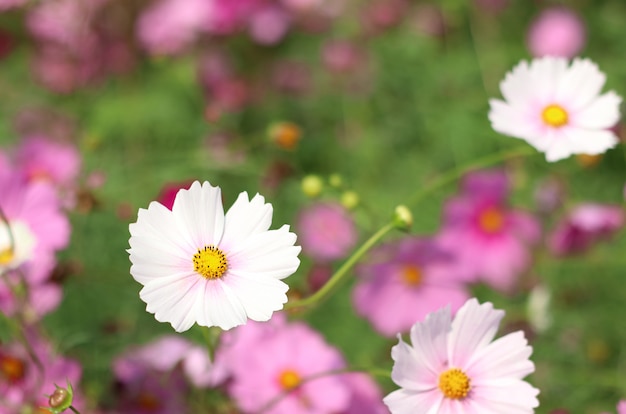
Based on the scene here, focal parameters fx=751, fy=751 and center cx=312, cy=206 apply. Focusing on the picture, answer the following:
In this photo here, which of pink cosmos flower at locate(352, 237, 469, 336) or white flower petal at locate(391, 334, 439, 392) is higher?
pink cosmos flower at locate(352, 237, 469, 336)

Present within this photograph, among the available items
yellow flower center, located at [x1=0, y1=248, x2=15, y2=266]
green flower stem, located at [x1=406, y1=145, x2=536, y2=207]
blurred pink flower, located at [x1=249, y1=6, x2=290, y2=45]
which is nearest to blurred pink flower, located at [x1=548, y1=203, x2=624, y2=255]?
green flower stem, located at [x1=406, y1=145, x2=536, y2=207]

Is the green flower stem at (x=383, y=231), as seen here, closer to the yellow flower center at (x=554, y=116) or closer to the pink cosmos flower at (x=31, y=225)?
the yellow flower center at (x=554, y=116)

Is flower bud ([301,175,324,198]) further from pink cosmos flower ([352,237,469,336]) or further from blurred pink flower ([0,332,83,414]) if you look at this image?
blurred pink flower ([0,332,83,414])

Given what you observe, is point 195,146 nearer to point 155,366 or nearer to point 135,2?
point 135,2

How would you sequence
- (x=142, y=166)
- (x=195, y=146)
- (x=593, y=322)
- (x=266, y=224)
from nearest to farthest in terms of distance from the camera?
(x=266, y=224)
(x=593, y=322)
(x=142, y=166)
(x=195, y=146)

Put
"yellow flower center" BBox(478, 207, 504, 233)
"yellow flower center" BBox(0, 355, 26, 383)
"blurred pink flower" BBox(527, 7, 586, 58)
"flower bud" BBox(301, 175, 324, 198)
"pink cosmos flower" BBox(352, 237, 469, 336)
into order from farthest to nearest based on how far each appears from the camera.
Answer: "blurred pink flower" BBox(527, 7, 586, 58) → "yellow flower center" BBox(478, 207, 504, 233) → "pink cosmos flower" BBox(352, 237, 469, 336) → "flower bud" BBox(301, 175, 324, 198) → "yellow flower center" BBox(0, 355, 26, 383)

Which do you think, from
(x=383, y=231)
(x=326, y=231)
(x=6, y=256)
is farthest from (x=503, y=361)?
(x=326, y=231)

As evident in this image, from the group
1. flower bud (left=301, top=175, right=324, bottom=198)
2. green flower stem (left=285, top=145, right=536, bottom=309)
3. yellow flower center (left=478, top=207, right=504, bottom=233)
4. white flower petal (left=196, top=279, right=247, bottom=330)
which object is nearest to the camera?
white flower petal (left=196, top=279, right=247, bottom=330)

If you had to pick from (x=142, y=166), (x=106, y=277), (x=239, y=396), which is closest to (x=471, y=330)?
(x=239, y=396)
